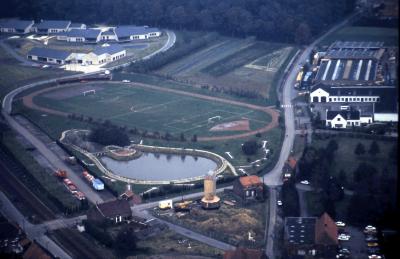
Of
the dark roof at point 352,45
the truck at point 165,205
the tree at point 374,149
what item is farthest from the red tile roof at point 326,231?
the dark roof at point 352,45

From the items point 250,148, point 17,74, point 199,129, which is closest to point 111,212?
point 250,148

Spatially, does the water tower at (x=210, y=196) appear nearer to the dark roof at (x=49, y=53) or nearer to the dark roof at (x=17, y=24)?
the dark roof at (x=49, y=53)

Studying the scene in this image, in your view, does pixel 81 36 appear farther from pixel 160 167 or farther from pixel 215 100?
pixel 160 167

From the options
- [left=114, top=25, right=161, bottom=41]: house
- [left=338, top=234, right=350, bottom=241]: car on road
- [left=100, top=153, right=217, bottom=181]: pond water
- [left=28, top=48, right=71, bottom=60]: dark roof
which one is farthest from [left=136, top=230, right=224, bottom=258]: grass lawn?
[left=114, top=25, right=161, bottom=41]: house

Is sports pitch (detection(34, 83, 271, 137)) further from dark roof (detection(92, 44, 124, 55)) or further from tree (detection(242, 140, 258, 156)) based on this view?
dark roof (detection(92, 44, 124, 55))

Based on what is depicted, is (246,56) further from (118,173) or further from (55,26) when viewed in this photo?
(118,173)

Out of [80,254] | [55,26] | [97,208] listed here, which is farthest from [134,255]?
[55,26]

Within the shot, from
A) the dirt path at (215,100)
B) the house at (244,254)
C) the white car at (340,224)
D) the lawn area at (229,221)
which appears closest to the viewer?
the house at (244,254)

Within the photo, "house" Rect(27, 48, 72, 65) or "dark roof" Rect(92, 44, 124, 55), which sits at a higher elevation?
"dark roof" Rect(92, 44, 124, 55)
